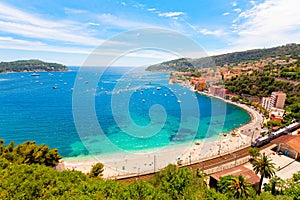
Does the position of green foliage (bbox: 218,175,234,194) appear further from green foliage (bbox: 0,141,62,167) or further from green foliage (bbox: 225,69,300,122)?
green foliage (bbox: 225,69,300,122)

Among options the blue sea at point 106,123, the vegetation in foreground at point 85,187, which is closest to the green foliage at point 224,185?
the vegetation in foreground at point 85,187

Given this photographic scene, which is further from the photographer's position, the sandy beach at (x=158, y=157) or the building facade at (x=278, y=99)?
the building facade at (x=278, y=99)

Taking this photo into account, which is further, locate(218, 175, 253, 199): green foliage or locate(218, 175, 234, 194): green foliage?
locate(218, 175, 234, 194): green foliage

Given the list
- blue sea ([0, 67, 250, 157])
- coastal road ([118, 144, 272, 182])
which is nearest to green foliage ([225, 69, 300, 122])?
blue sea ([0, 67, 250, 157])

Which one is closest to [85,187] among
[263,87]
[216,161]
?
[216,161]

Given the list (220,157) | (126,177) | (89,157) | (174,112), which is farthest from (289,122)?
(89,157)

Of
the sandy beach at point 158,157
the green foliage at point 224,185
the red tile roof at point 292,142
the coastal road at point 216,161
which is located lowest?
the sandy beach at point 158,157

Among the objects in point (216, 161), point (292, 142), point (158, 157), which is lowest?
point (158, 157)

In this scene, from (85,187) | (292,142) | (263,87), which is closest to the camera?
(85,187)

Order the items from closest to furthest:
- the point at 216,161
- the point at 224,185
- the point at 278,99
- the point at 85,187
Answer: the point at 85,187 → the point at 224,185 → the point at 216,161 → the point at 278,99

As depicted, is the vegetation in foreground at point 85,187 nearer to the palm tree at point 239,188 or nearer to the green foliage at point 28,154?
the palm tree at point 239,188

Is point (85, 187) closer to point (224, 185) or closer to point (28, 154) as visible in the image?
point (28, 154)
